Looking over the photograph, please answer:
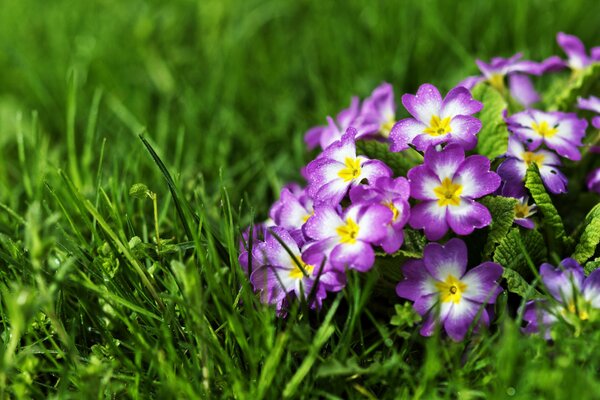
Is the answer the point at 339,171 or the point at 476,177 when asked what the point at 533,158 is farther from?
the point at 339,171

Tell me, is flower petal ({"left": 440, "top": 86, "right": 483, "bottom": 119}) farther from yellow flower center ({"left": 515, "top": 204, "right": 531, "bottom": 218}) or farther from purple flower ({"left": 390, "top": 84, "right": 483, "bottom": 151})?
yellow flower center ({"left": 515, "top": 204, "right": 531, "bottom": 218})

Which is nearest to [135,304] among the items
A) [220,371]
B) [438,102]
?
[220,371]

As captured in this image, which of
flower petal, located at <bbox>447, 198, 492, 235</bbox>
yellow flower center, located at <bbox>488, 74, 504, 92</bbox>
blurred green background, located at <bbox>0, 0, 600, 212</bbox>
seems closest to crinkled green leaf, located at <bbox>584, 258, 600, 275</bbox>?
flower petal, located at <bbox>447, 198, 492, 235</bbox>

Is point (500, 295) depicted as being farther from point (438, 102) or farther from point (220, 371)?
point (220, 371)

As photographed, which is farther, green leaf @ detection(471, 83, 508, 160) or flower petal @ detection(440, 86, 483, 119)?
green leaf @ detection(471, 83, 508, 160)

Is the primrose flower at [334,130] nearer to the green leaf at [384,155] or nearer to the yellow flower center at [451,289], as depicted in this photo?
the green leaf at [384,155]

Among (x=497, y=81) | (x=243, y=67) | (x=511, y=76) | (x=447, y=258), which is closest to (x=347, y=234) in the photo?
(x=447, y=258)
